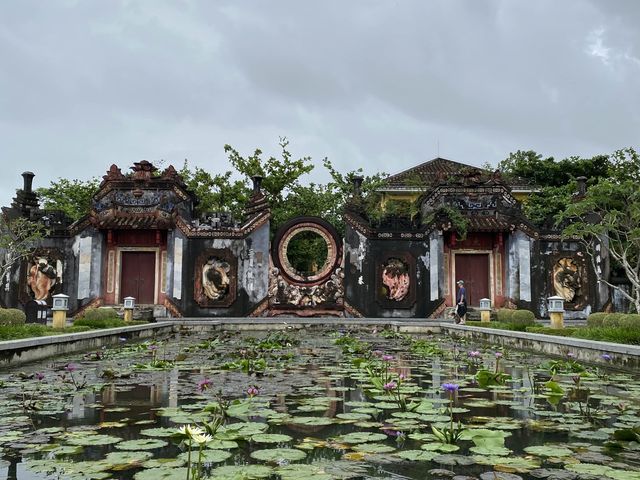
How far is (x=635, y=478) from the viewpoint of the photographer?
280 centimetres

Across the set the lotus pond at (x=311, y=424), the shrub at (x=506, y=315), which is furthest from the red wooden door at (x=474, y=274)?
the lotus pond at (x=311, y=424)

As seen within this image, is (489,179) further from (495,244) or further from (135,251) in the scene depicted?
(135,251)

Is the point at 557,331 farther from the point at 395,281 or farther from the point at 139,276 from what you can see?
the point at 139,276

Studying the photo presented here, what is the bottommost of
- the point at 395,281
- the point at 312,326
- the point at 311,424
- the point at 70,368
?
the point at 312,326

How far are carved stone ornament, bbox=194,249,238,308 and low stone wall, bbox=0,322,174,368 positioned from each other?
26.7 feet

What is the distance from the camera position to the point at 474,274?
22859mm

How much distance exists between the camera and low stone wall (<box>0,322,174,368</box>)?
25.2 feet

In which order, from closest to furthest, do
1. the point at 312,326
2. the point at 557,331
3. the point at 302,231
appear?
the point at 557,331
the point at 312,326
the point at 302,231

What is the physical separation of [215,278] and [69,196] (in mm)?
14434

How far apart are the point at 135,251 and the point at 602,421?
20.7 meters

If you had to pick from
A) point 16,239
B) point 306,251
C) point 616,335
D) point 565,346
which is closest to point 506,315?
point 565,346

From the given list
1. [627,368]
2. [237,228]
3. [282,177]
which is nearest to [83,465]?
[627,368]

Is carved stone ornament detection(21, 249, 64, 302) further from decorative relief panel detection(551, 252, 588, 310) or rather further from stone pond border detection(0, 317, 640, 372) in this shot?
decorative relief panel detection(551, 252, 588, 310)

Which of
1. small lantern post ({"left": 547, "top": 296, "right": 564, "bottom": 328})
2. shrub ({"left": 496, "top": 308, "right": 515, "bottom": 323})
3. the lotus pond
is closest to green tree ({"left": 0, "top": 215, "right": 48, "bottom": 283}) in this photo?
the lotus pond
